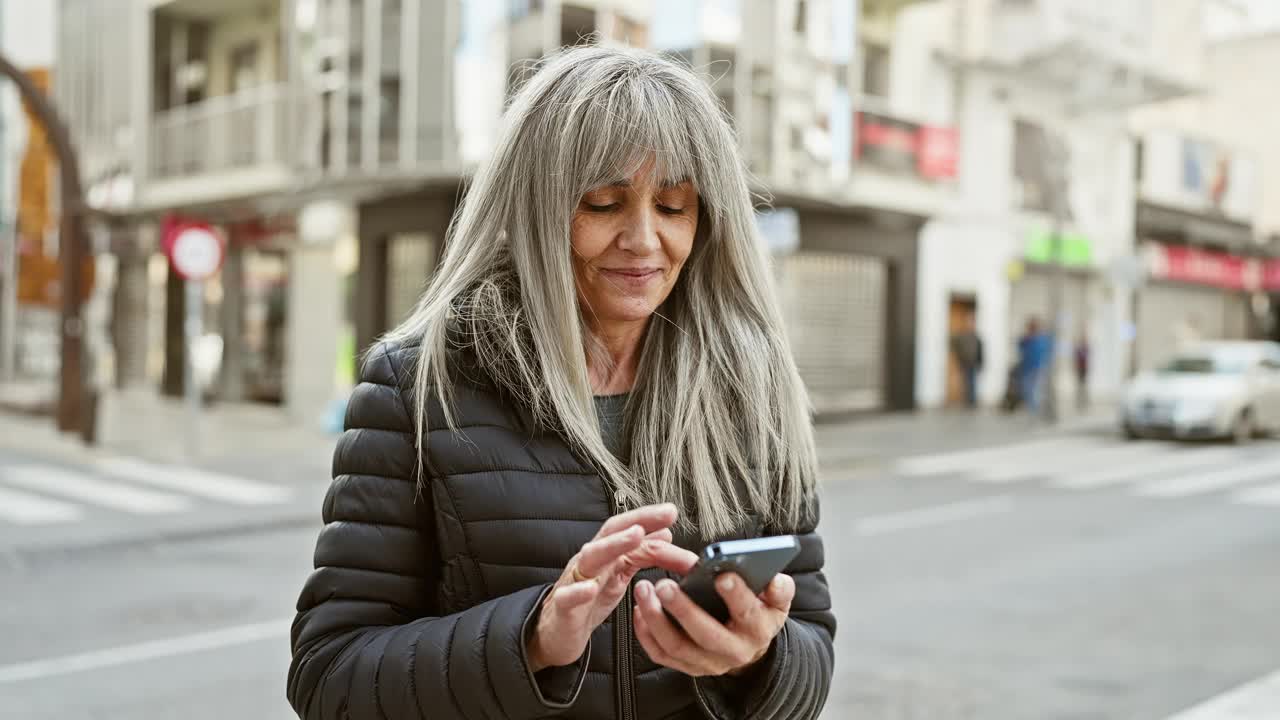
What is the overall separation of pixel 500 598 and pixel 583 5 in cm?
1688

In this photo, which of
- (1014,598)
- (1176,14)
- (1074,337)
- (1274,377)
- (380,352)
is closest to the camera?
(380,352)

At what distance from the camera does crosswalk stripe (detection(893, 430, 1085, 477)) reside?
15.2 m

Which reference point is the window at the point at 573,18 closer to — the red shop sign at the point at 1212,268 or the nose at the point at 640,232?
the nose at the point at 640,232

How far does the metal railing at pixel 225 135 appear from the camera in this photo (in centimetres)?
2058

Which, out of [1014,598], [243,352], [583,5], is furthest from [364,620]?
[243,352]

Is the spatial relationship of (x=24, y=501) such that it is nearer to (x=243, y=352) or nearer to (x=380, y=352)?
(x=380, y=352)

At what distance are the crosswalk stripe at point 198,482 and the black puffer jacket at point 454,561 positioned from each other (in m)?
9.81

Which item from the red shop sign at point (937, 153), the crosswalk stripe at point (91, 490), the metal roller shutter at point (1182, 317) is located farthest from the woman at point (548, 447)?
the metal roller shutter at point (1182, 317)

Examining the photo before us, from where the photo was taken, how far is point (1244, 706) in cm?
482

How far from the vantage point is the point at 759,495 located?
1809 mm

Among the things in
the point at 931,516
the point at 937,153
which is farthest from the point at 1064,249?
the point at 931,516

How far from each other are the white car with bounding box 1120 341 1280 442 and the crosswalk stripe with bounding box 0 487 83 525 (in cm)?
1553

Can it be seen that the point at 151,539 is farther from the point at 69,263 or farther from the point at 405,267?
the point at 405,267

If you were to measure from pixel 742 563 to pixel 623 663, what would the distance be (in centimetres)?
42
